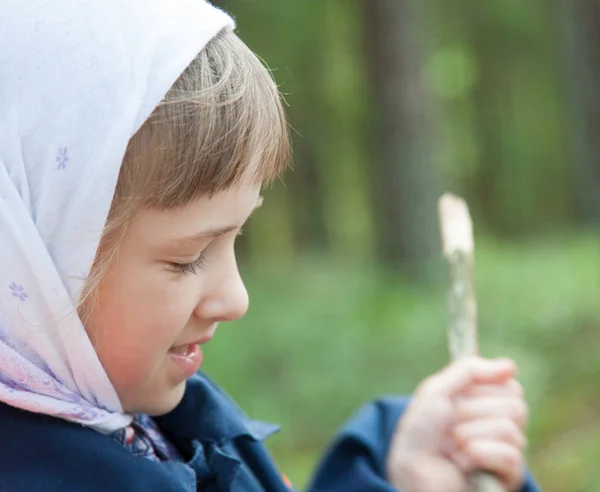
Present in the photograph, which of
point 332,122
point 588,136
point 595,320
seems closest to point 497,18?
point 332,122

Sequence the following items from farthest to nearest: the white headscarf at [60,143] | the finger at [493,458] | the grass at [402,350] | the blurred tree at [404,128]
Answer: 1. the blurred tree at [404,128]
2. the grass at [402,350]
3. the finger at [493,458]
4. the white headscarf at [60,143]

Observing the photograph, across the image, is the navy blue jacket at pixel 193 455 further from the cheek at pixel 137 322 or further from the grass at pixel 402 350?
the grass at pixel 402 350

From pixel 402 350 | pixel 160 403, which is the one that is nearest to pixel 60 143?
pixel 160 403

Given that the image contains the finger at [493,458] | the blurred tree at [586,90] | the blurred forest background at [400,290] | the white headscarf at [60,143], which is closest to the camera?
the white headscarf at [60,143]

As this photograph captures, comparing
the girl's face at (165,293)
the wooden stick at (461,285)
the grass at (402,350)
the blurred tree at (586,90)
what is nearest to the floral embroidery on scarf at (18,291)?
the girl's face at (165,293)

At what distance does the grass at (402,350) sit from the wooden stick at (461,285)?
2278 millimetres

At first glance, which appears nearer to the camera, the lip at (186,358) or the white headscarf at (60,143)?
the white headscarf at (60,143)

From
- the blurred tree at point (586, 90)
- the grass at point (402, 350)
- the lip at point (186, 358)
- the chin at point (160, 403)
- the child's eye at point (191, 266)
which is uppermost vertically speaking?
the blurred tree at point (586, 90)


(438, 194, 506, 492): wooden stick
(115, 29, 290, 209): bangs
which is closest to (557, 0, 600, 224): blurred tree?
(438, 194, 506, 492): wooden stick

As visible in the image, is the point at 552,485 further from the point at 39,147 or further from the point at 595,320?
the point at 39,147

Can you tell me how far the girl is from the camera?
134 centimetres

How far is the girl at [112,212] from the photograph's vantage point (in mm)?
1340

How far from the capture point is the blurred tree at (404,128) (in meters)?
7.21

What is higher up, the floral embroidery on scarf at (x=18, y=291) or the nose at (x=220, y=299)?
the nose at (x=220, y=299)
